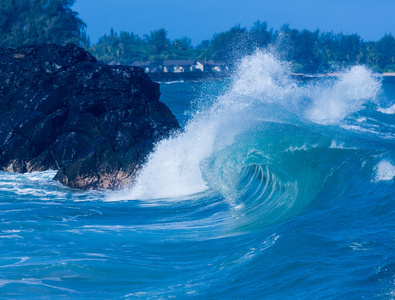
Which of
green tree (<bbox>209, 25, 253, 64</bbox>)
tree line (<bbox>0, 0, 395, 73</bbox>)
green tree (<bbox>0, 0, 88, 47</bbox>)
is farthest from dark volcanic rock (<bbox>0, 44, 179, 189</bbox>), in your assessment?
green tree (<bbox>209, 25, 253, 64</bbox>)

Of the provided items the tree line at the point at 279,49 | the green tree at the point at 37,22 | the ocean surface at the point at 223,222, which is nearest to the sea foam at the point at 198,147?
the ocean surface at the point at 223,222

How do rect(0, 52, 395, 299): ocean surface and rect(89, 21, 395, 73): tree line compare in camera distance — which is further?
rect(89, 21, 395, 73): tree line

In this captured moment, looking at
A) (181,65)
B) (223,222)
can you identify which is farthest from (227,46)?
(223,222)

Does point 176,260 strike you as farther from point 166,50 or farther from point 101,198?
point 166,50

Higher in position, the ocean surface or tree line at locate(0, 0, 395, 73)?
tree line at locate(0, 0, 395, 73)

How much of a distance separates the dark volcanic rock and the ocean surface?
62 centimetres

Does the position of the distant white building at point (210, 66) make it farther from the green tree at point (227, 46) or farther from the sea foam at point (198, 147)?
the sea foam at point (198, 147)

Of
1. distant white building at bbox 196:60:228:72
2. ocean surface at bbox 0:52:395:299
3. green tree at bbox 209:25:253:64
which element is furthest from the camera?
green tree at bbox 209:25:253:64

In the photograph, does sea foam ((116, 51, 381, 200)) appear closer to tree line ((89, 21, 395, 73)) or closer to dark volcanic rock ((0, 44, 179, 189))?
dark volcanic rock ((0, 44, 179, 189))

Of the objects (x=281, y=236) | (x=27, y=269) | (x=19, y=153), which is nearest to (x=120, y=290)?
(x=27, y=269)

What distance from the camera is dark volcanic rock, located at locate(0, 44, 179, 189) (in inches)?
594

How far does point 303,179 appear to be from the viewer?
1295 cm

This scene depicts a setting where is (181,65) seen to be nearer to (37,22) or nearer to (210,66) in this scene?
(210,66)

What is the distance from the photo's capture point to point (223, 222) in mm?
11273
